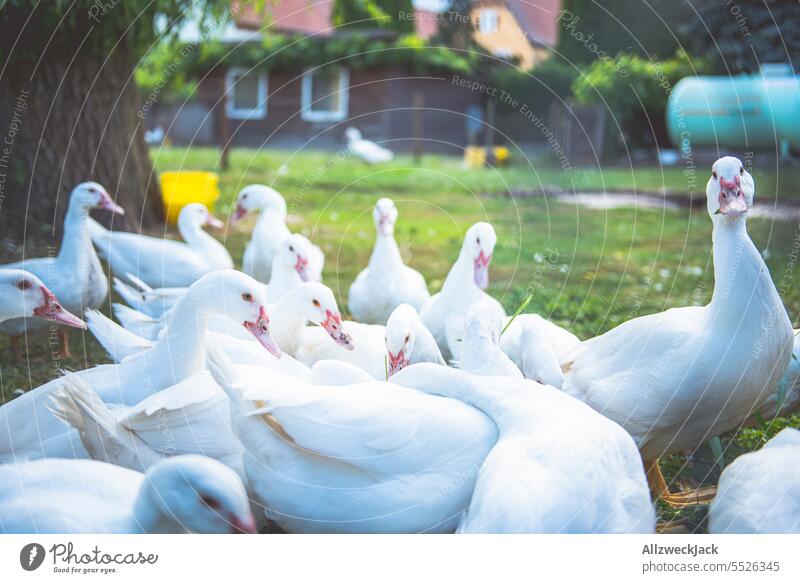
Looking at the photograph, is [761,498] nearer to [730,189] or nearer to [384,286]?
[730,189]

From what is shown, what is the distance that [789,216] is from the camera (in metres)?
4.77

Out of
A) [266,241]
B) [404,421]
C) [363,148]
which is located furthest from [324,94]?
[404,421]

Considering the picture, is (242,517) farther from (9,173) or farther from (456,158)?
(456,158)

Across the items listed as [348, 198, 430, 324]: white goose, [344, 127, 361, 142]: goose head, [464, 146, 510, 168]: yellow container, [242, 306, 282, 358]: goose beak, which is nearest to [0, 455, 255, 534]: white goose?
[242, 306, 282, 358]: goose beak

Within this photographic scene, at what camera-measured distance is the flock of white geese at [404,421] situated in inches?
77.5

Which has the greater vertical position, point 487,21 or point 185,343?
point 487,21

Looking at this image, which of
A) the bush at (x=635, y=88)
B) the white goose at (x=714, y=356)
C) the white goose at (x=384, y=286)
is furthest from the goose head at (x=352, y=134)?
the white goose at (x=714, y=356)

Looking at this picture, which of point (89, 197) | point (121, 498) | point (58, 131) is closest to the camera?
point (121, 498)

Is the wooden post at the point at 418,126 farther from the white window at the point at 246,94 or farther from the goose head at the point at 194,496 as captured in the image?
the goose head at the point at 194,496

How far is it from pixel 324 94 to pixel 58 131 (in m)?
2.88

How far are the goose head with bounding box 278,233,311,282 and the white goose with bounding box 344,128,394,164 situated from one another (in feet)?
14.0

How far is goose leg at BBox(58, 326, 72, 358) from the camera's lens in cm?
346

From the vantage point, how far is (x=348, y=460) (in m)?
2.00
